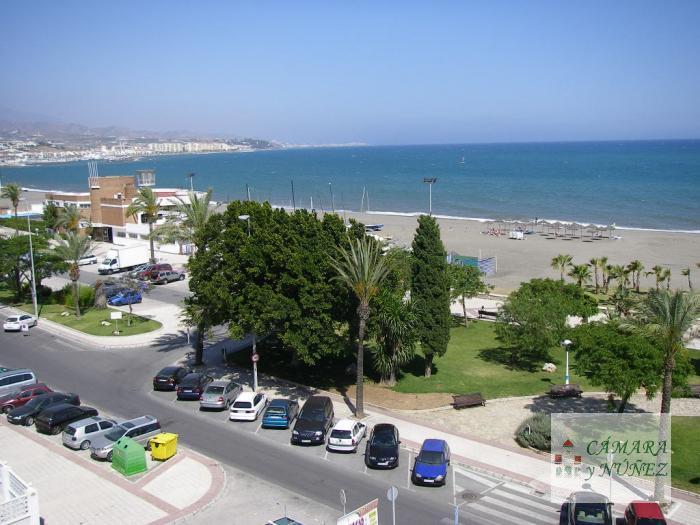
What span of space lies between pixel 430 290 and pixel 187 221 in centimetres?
2657

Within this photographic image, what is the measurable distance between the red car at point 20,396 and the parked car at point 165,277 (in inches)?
1010

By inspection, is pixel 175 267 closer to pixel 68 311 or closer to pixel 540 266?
pixel 68 311

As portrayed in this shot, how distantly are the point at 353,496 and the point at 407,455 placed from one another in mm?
3528

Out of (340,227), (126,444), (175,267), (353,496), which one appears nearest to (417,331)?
(340,227)

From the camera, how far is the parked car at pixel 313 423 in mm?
22922

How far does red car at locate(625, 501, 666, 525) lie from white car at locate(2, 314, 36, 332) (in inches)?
1401

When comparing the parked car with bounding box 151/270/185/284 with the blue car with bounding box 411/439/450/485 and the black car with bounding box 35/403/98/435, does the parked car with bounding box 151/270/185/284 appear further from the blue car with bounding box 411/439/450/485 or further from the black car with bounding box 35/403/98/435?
the blue car with bounding box 411/439/450/485

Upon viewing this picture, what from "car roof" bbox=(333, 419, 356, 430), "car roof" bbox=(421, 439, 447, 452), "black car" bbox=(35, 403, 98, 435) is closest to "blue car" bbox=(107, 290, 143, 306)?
"black car" bbox=(35, 403, 98, 435)

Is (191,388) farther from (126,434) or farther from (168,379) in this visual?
(126,434)

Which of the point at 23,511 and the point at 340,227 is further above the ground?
the point at 340,227

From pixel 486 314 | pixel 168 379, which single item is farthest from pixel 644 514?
pixel 486 314

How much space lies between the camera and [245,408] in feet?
82.4

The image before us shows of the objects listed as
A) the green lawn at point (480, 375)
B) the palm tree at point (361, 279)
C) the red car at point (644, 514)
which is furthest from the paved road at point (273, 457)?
the green lawn at point (480, 375)

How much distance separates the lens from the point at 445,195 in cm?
13838
